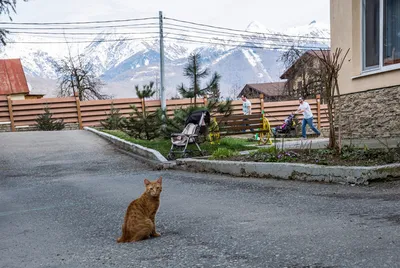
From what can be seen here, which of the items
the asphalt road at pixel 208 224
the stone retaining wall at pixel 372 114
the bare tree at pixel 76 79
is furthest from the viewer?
the bare tree at pixel 76 79

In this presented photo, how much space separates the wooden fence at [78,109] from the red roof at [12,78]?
1564 centimetres

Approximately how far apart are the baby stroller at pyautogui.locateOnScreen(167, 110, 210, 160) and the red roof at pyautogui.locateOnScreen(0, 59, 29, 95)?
107 feet

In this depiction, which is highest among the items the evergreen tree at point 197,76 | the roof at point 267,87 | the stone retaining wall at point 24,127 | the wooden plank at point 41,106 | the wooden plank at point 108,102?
the roof at point 267,87

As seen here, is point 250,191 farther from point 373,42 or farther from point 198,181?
point 373,42

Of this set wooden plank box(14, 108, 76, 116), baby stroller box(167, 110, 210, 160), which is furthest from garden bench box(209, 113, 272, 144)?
wooden plank box(14, 108, 76, 116)

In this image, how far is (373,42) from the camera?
1040cm

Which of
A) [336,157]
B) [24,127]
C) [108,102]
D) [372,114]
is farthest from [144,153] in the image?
[24,127]

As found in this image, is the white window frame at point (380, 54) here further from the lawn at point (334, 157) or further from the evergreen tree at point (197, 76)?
the evergreen tree at point (197, 76)

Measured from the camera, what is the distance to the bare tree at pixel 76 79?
42375mm

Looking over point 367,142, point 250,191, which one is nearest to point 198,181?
point 250,191

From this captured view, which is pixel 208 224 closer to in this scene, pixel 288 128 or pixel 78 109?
pixel 288 128

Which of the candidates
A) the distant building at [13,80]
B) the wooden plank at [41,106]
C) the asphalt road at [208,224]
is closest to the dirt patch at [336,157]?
the asphalt road at [208,224]

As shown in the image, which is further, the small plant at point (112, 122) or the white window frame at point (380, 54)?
the small plant at point (112, 122)

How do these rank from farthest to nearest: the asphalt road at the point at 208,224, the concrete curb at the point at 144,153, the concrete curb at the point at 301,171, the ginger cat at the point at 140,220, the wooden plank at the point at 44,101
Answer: the wooden plank at the point at 44,101
the concrete curb at the point at 144,153
the concrete curb at the point at 301,171
the ginger cat at the point at 140,220
the asphalt road at the point at 208,224
